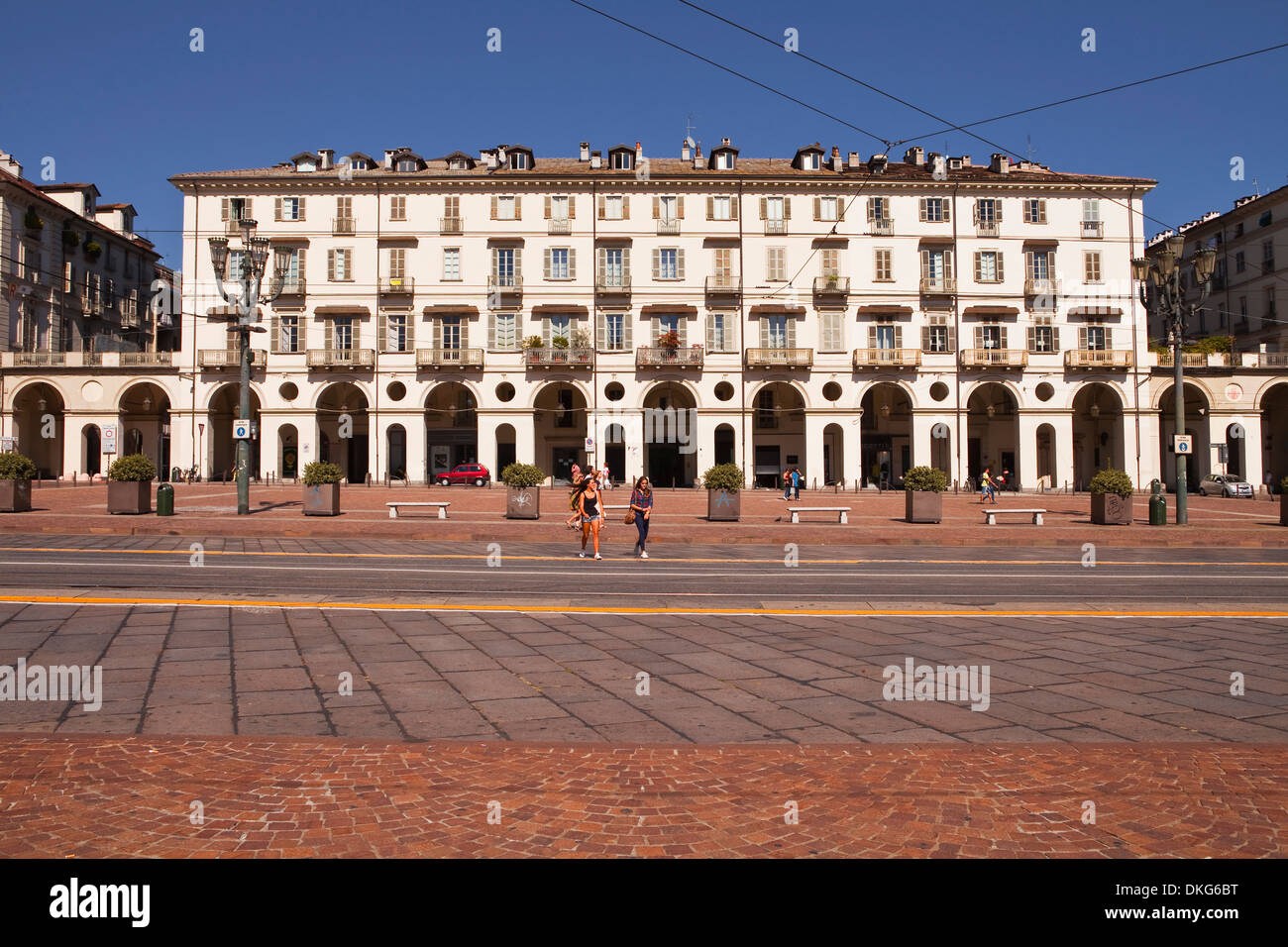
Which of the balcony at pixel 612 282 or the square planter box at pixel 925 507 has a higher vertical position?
the balcony at pixel 612 282

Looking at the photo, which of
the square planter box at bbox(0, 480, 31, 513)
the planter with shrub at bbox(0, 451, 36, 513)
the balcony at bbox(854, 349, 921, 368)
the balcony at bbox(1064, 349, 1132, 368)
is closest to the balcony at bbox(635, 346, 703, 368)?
the balcony at bbox(854, 349, 921, 368)

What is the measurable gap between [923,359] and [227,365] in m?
36.6

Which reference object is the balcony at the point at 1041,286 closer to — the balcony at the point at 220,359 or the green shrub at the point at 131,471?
the balcony at the point at 220,359

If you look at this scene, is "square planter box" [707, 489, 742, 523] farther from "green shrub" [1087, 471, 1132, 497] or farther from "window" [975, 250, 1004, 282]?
"window" [975, 250, 1004, 282]

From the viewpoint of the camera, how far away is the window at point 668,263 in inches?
1772

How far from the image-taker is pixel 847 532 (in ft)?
67.6

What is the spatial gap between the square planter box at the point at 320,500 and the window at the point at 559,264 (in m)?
24.5

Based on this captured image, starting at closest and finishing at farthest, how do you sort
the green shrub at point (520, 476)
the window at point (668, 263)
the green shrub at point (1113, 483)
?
1. the green shrub at point (1113, 483)
2. the green shrub at point (520, 476)
3. the window at point (668, 263)

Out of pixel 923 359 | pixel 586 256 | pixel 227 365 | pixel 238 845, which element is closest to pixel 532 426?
pixel 586 256

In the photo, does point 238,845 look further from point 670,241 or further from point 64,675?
point 670,241

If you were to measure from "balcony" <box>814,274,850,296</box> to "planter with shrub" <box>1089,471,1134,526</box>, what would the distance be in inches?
912

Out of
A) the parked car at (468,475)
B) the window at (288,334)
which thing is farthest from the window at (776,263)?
the window at (288,334)

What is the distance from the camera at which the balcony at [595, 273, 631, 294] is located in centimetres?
4462

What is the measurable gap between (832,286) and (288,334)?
2897 centimetres
